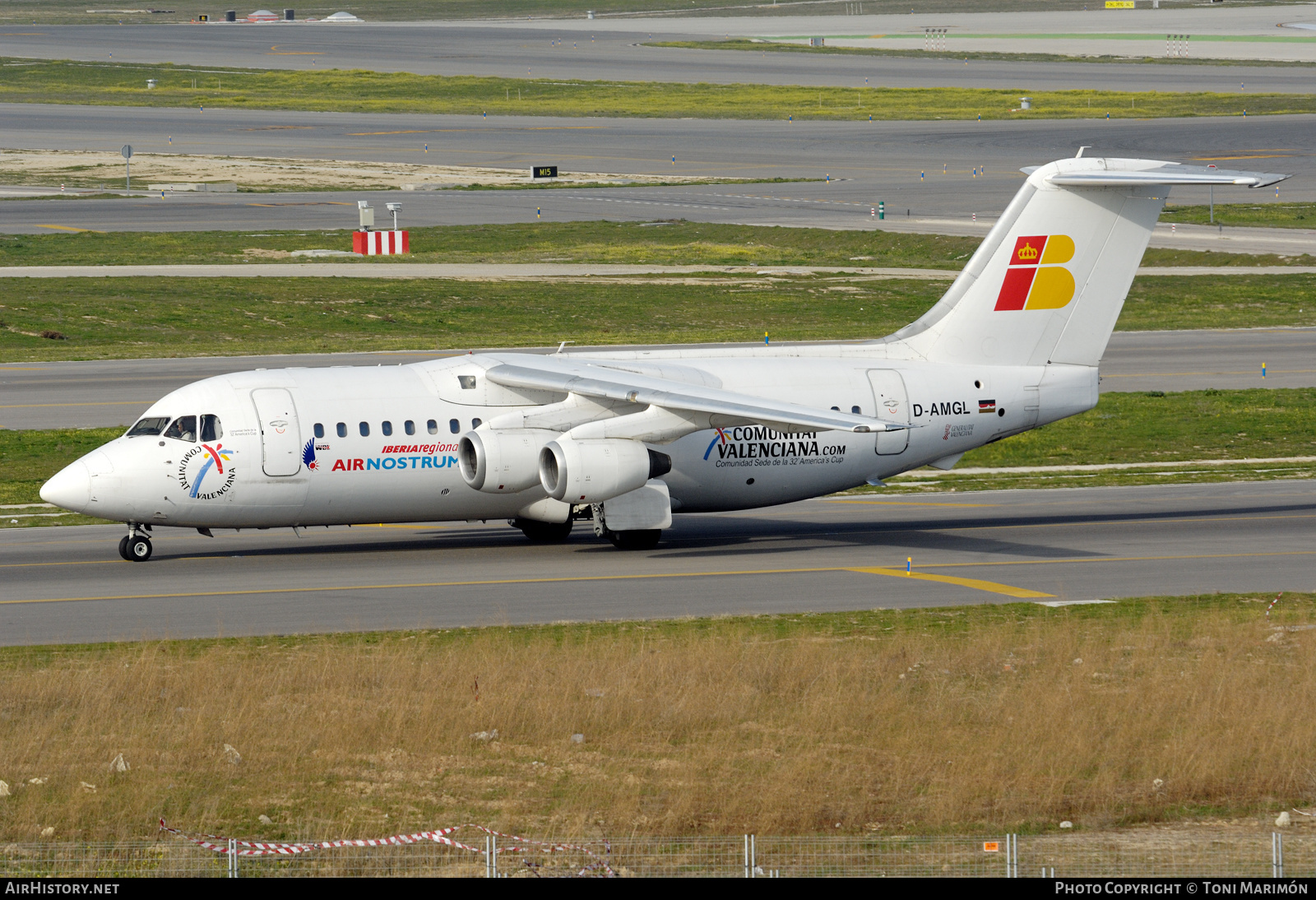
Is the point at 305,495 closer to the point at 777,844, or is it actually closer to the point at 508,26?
the point at 777,844

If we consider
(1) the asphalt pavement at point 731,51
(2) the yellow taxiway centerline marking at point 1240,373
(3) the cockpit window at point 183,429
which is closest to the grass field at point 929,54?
(1) the asphalt pavement at point 731,51

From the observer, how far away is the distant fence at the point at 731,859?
41.8 feet

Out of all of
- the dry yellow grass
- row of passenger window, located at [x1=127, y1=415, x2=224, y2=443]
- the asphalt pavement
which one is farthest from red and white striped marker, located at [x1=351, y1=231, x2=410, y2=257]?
the asphalt pavement

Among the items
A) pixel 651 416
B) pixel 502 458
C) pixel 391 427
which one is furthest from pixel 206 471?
pixel 651 416

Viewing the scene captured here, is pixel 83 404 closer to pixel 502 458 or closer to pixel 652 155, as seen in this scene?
pixel 502 458

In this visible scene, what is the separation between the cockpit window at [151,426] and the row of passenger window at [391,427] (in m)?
2.68

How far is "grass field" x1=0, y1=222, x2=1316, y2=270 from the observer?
229 ft

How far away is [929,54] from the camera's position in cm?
15600

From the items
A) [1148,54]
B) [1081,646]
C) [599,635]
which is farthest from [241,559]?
[1148,54]

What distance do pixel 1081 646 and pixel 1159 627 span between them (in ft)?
6.34

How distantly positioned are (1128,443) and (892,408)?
1216 cm

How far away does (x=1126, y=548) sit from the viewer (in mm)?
29672

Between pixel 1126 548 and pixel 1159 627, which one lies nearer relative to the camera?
pixel 1159 627

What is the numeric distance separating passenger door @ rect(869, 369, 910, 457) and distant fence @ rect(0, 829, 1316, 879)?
17271 millimetres
